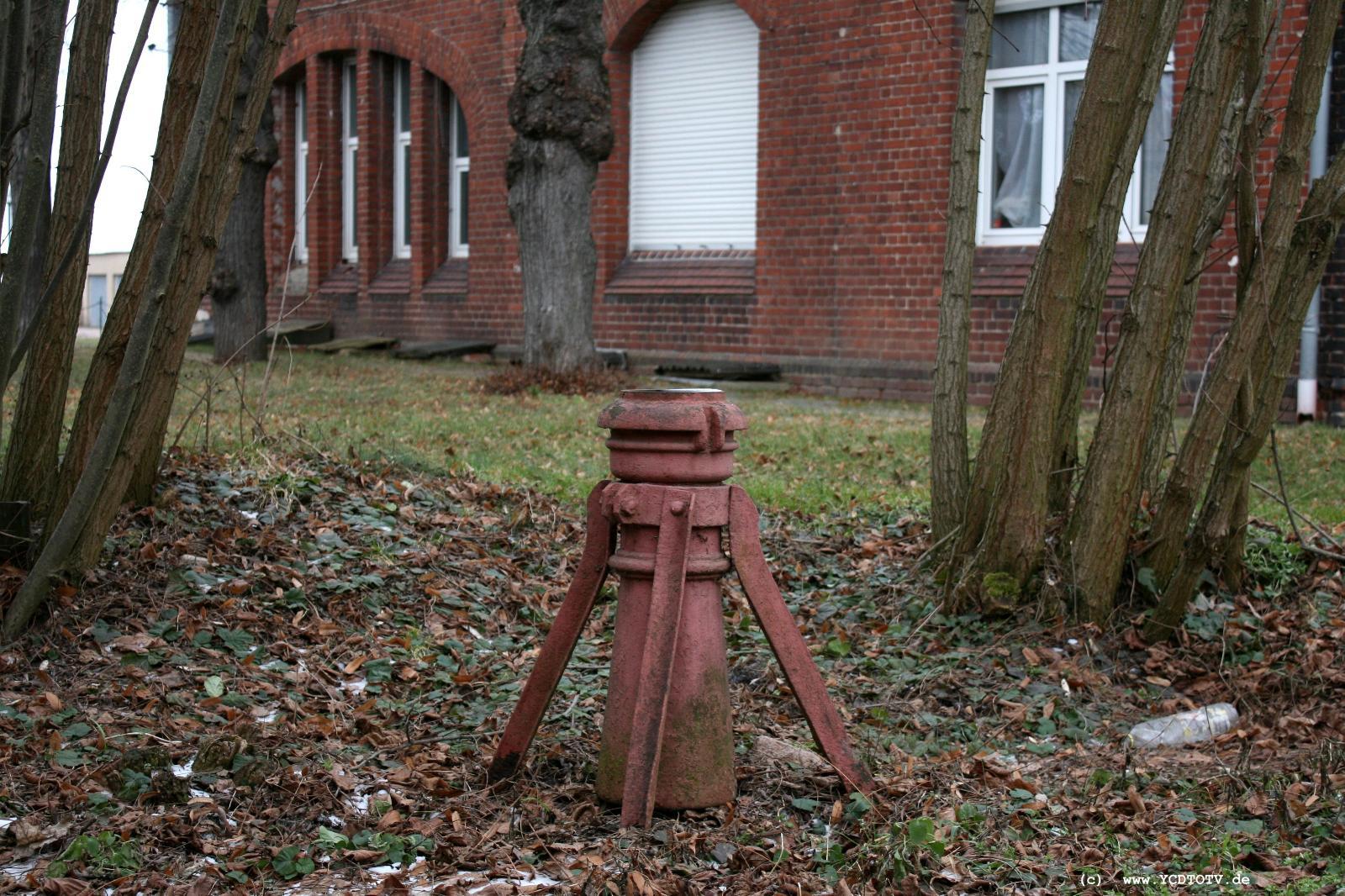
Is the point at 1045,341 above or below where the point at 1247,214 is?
below

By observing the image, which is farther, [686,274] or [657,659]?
[686,274]

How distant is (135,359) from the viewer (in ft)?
14.0

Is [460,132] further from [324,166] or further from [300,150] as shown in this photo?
[300,150]

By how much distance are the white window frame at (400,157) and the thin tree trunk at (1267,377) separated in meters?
16.5

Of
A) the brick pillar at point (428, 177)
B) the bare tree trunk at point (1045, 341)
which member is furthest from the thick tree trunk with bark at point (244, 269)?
the bare tree trunk at point (1045, 341)

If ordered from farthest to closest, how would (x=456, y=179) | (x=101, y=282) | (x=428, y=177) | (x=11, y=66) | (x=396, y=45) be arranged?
1. (x=101, y=282)
2. (x=456, y=179)
3. (x=428, y=177)
4. (x=396, y=45)
5. (x=11, y=66)

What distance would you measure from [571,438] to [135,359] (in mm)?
5936

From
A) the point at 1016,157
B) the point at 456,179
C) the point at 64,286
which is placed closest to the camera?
the point at 64,286

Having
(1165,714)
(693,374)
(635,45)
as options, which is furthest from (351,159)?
(1165,714)

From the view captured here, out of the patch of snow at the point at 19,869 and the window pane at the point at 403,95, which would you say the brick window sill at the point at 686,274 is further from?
the patch of snow at the point at 19,869

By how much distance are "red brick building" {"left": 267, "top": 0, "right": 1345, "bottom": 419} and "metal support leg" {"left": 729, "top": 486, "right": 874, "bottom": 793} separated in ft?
27.0

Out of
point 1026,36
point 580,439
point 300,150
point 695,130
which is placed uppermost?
point 1026,36

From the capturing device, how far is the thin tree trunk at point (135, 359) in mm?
4117

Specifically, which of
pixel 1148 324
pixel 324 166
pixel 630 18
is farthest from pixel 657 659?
pixel 324 166
